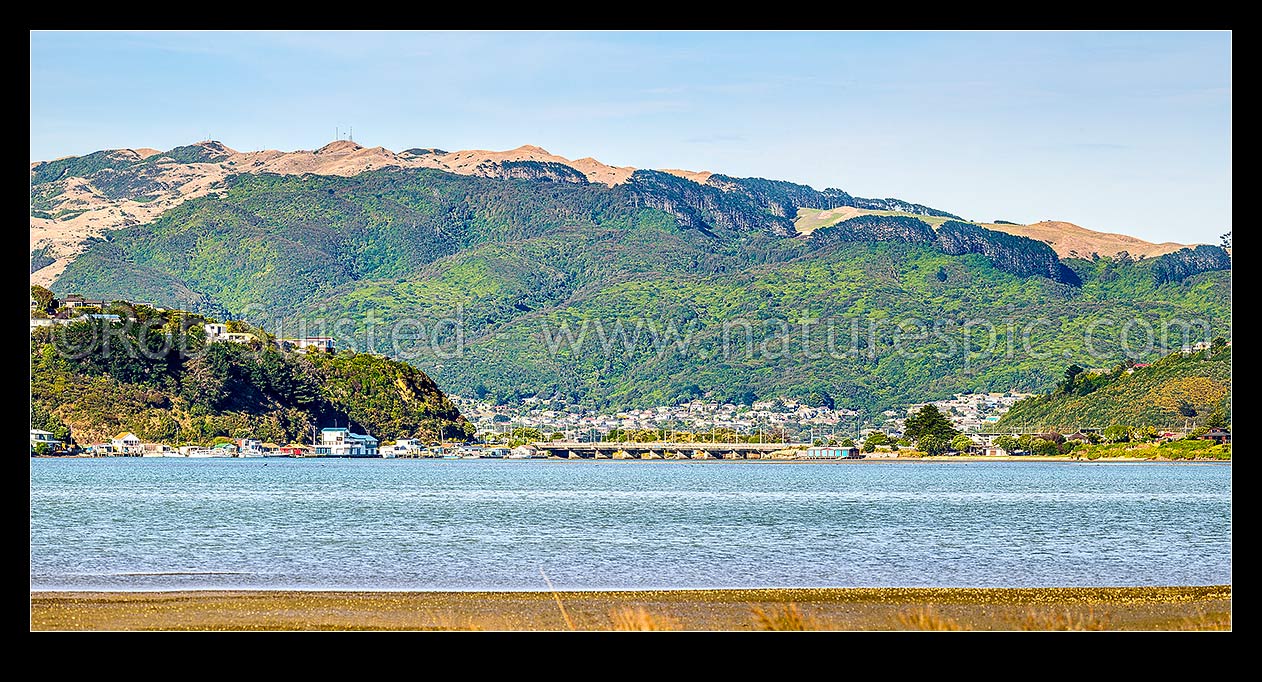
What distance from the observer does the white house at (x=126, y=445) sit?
11156cm

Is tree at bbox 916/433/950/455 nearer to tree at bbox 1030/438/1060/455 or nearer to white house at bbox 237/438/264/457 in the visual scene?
tree at bbox 1030/438/1060/455

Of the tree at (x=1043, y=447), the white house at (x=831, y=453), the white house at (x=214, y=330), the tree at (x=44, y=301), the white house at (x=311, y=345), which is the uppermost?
the tree at (x=44, y=301)

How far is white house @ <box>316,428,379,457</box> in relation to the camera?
12775 centimetres

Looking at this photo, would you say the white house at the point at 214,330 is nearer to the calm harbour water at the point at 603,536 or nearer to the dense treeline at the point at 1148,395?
the calm harbour water at the point at 603,536

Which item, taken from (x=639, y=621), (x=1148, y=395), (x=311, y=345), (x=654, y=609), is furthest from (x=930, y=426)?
(x=639, y=621)

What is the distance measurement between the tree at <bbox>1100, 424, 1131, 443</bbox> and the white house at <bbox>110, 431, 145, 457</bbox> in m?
81.3

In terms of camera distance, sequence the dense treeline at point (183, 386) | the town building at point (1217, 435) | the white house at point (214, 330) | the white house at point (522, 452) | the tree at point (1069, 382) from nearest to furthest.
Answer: the dense treeline at point (183, 386)
the town building at point (1217, 435)
the white house at point (214, 330)
the white house at point (522, 452)
the tree at point (1069, 382)

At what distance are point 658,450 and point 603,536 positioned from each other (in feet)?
393

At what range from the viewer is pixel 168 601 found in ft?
64.2

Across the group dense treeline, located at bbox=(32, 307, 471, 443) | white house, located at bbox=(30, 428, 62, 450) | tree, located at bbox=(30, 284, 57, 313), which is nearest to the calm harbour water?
white house, located at bbox=(30, 428, 62, 450)

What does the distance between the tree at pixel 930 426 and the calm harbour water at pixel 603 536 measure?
70.7 meters

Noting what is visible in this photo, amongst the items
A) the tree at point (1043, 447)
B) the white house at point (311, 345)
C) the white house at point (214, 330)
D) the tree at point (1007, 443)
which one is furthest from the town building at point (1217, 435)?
the white house at point (214, 330)

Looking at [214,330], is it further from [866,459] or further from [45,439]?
[866,459]

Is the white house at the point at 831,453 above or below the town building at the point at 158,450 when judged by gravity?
below
